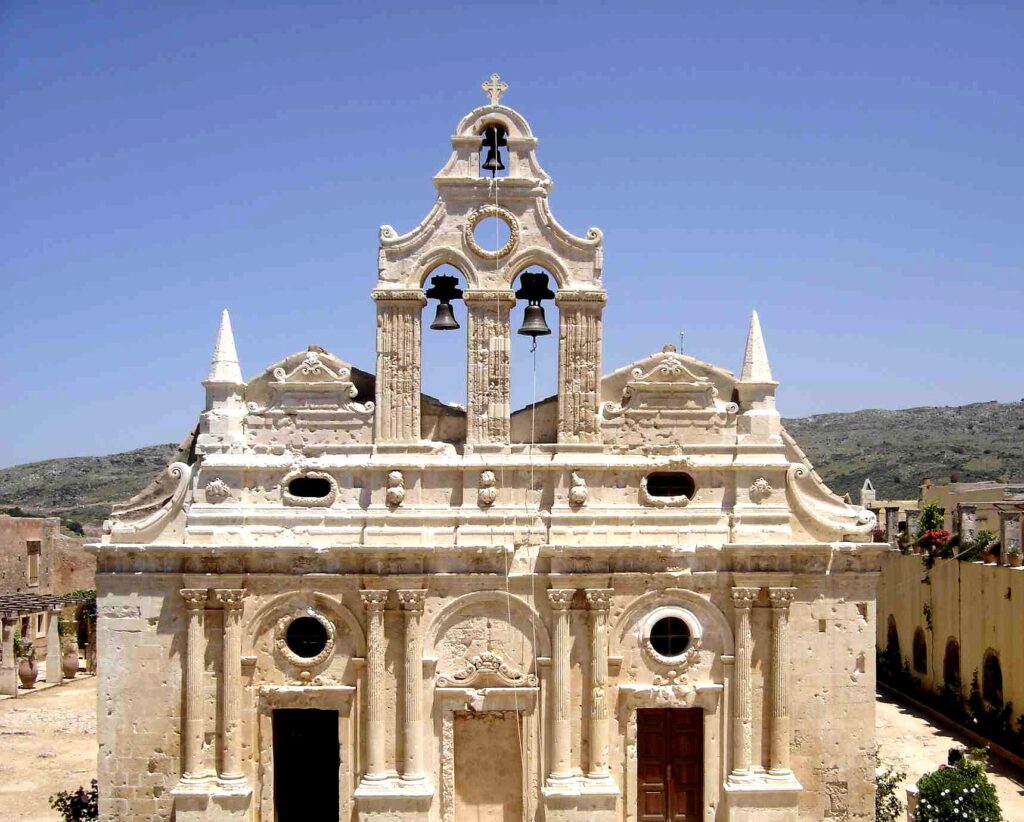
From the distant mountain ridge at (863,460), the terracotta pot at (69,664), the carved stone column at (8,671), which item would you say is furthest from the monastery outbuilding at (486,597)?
the distant mountain ridge at (863,460)

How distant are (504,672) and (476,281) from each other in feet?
20.4

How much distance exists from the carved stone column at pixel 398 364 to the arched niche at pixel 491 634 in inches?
110

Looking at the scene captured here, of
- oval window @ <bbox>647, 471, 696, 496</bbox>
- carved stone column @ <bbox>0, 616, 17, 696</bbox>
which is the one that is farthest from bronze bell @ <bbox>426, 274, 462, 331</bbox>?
carved stone column @ <bbox>0, 616, 17, 696</bbox>

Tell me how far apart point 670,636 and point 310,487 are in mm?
6220

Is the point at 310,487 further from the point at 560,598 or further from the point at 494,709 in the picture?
the point at 494,709

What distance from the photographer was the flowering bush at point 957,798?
18203mm

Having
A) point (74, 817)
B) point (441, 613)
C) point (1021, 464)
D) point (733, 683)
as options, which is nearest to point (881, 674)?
point (733, 683)

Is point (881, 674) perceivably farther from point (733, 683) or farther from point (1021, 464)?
point (1021, 464)

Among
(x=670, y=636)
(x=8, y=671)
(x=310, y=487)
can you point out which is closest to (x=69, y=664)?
(x=8, y=671)

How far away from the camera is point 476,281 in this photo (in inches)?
726

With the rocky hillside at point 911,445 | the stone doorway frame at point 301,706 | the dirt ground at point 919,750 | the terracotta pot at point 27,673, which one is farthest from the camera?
the rocky hillside at point 911,445

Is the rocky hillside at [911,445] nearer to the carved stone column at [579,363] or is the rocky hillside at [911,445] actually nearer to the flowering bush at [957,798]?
the flowering bush at [957,798]

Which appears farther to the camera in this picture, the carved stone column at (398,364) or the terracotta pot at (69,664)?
the terracotta pot at (69,664)

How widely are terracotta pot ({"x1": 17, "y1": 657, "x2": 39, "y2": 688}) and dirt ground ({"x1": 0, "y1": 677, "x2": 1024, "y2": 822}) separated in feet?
3.09
